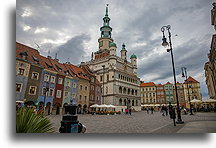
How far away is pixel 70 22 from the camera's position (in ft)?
17.5

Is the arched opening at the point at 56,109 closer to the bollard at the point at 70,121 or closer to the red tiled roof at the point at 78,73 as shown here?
the red tiled roof at the point at 78,73

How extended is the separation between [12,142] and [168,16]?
6.68 m

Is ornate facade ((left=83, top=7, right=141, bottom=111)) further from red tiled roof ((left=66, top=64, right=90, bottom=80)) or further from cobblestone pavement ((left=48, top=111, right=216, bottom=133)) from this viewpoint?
cobblestone pavement ((left=48, top=111, right=216, bottom=133))

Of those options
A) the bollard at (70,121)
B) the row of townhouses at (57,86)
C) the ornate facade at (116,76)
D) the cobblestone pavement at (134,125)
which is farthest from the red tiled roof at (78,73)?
the bollard at (70,121)

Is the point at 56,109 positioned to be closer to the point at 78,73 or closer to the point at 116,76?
the point at 78,73

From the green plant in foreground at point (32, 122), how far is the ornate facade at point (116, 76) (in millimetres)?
28552

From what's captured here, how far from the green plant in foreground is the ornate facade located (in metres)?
28.6

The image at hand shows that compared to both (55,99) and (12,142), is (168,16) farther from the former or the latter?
(55,99)

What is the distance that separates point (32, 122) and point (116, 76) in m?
32.7

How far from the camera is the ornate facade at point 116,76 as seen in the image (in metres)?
35.0

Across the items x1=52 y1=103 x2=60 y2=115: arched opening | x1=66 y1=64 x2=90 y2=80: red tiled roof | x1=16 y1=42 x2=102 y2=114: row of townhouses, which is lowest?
x1=52 y1=103 x2=60 y2=115: arched opening

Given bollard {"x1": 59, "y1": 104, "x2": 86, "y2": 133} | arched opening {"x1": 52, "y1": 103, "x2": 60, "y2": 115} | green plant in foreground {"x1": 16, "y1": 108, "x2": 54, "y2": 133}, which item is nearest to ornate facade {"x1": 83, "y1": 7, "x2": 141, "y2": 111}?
arched opening {"x1": 52, "y1": 103, "x2": 60, "y2": 115}

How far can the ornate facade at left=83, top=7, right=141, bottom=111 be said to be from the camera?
3503 centimetres

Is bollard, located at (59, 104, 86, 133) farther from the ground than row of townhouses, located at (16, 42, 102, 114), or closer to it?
closer to it
